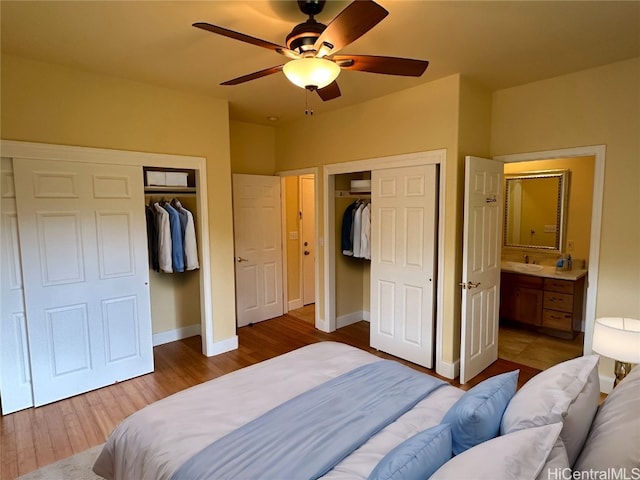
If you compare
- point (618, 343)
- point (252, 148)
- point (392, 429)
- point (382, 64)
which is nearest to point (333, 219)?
point (252, 148)

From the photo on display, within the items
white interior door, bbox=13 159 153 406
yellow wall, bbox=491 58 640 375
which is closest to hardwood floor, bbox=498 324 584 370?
yellow wall, bbox=491 58 640 375

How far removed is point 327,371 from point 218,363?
1953 millimetres

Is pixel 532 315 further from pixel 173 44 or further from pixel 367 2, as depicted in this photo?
pixel 173 44

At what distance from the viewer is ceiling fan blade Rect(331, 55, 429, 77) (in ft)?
5.97

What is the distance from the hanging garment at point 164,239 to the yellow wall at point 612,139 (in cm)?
366

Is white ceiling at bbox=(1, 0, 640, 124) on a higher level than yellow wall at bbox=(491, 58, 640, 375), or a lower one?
higher

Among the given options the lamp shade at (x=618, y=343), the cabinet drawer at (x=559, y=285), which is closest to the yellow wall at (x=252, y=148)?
the cabinet drawer at (x=559, y=285)

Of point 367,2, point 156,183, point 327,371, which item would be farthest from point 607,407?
point 156,183

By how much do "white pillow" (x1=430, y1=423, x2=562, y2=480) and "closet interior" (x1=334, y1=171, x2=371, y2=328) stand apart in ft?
10.6

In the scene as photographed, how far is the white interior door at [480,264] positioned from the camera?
3.04m

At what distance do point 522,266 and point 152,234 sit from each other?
442cm

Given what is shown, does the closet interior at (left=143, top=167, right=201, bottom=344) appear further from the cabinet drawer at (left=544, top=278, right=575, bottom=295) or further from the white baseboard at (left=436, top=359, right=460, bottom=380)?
the cabinet drawer at (left=544, top=278, right=575, bottom=295)

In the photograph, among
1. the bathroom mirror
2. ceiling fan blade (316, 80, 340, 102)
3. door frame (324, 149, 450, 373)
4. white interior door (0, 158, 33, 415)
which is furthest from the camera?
the bathroom mirror

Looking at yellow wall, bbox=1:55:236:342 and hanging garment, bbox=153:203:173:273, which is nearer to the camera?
yellow wall, bbox=1:55:236:342
